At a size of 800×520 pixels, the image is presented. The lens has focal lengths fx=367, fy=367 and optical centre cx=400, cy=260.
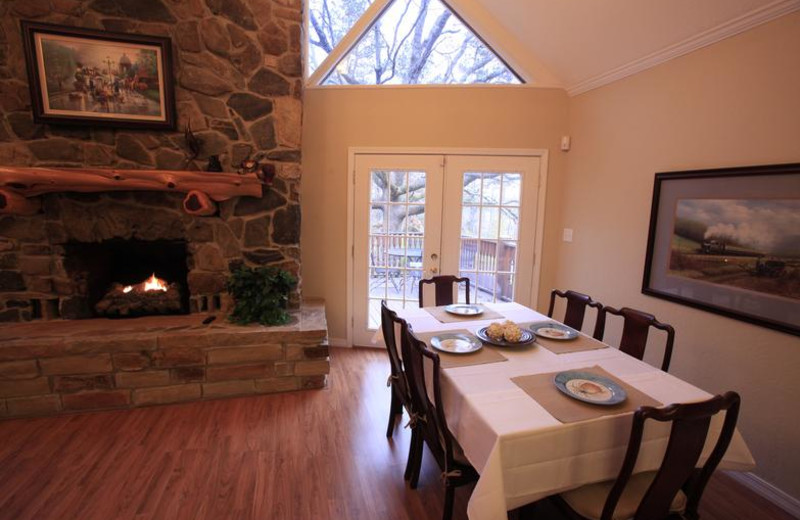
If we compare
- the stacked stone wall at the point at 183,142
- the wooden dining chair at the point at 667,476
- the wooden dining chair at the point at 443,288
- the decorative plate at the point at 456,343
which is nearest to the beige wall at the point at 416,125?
the stacked stone wall at the point at 183,142

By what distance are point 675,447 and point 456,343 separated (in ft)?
3.18

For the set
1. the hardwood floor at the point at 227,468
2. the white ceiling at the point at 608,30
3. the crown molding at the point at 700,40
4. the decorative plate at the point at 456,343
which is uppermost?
the white ceiling at the point at 608,30

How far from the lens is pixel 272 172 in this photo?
2.99 m

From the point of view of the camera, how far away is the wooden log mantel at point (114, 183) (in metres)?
2.54

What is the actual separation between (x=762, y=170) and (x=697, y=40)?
92 centimetres

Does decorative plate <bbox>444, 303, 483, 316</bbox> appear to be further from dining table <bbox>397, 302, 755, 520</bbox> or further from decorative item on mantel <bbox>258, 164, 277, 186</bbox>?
decorative item on mantel <bbox>258, 164, 277, 186</bbox>

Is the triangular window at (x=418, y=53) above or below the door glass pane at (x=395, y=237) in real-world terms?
above

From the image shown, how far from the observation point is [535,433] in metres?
1.23

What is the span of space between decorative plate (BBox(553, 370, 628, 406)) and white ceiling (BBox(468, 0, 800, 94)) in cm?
210

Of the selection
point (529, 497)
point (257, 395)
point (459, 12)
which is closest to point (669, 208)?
point (529, 497)

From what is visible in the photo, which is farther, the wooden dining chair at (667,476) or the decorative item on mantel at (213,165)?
the decorative item on mantel at (213,165)

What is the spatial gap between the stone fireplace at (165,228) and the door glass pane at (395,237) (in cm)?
73

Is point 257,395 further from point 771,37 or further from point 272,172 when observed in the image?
point 771,37

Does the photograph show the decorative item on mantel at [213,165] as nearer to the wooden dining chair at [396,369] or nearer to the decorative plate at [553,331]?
the wooden dining chair at [396,369]
